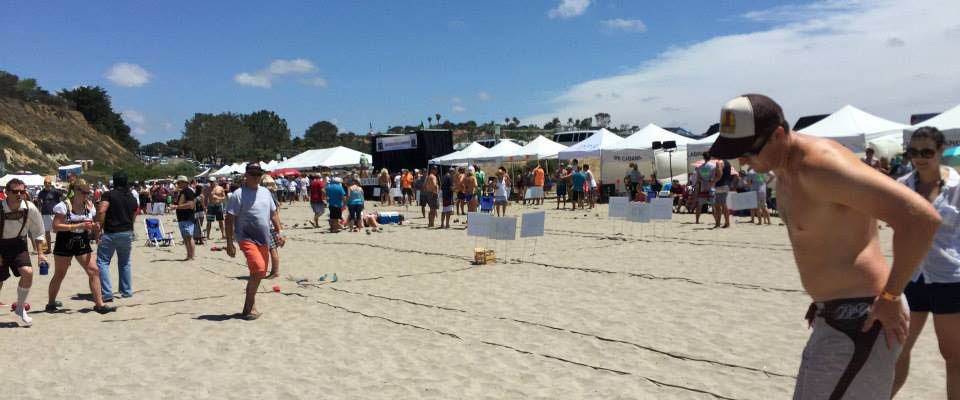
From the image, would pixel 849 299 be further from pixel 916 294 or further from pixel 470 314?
pixel 470 314

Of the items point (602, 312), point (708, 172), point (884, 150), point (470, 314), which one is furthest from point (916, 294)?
point (884, 150)

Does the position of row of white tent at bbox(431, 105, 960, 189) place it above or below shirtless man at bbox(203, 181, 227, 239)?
above

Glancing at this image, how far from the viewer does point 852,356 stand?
6.66 feet

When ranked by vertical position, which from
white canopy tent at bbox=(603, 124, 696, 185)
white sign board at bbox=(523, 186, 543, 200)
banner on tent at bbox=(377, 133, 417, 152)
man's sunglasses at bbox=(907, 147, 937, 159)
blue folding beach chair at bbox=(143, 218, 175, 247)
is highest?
banner on tent at bbox=(377, 133, 417, 152)

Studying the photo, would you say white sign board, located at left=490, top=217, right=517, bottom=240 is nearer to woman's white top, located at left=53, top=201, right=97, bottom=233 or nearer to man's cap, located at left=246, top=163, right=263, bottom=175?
man's cap, located at left=246, top=163, right=263, bottom=175

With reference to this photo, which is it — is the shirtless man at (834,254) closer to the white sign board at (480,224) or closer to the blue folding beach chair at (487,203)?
the white sign board at (480,224)

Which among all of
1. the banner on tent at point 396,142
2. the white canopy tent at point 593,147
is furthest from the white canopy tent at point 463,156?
the white canopy tent at point 593,147

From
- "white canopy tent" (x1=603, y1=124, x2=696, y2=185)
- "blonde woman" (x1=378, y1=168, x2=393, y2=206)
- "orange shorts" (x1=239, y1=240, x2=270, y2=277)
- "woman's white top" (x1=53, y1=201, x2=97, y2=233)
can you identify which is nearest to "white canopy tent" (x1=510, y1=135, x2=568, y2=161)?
"white canopy tent" (x1=603, y1=124, x2=696, y2=185)

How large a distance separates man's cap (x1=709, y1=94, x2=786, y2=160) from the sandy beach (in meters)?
2.68

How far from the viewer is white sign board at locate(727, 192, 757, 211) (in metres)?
13.4

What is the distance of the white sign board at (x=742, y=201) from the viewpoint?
528 inches

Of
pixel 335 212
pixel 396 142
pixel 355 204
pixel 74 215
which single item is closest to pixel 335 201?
pixel 335 212

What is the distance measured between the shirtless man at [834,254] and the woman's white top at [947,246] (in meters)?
1.33

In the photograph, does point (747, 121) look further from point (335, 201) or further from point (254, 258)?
point (335, 201)
